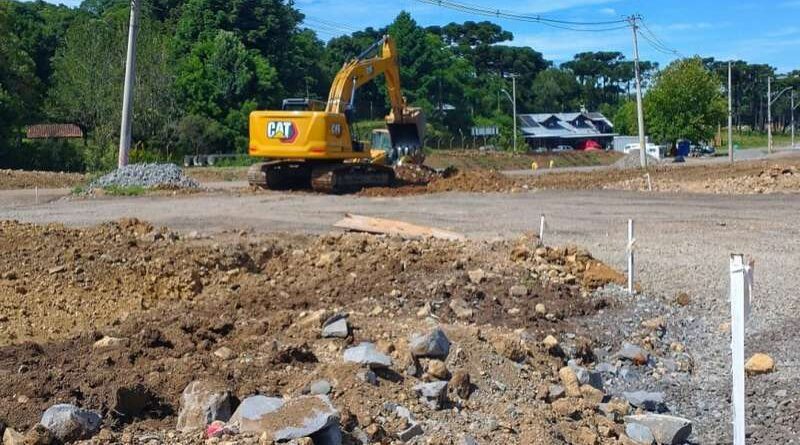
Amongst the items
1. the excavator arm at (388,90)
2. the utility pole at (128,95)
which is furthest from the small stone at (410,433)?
the utility pole at (128,95)

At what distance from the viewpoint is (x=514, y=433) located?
246 inches

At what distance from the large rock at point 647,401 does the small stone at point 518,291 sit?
9.23 ft

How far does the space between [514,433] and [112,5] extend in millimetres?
89924

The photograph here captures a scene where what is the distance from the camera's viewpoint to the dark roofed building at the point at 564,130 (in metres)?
110

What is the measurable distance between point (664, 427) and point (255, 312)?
4.35 m

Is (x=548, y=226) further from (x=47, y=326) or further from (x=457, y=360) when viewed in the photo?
(x=457, y=360)

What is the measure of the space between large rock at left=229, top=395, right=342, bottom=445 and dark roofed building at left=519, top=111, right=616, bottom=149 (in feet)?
337

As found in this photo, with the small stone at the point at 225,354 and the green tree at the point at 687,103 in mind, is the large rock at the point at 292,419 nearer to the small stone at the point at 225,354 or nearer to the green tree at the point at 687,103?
the small stone at the point at 225,354

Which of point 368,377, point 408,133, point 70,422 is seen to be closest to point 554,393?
point 368,377

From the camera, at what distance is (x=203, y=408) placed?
5891 millimetres

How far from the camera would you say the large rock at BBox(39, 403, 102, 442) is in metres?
5.58

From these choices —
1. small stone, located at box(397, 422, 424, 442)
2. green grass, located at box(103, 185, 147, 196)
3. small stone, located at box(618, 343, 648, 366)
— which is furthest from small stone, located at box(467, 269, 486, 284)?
green grass, located at box(103, 185, 147, 196)

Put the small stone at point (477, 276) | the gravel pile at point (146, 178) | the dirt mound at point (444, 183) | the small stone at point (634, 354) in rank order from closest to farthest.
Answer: the small stone at point (634, 354) < the small stone at point (477, 276) < the dirt mound at point (444, 183) < the gravel pile at point (146, 178)

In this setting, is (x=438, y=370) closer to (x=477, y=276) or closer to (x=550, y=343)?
(x=550, y=343)
